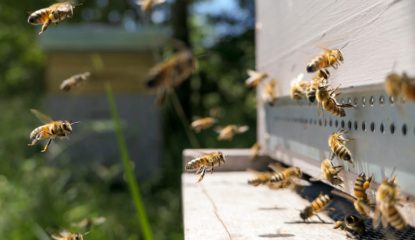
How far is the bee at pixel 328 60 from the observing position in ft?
5.26

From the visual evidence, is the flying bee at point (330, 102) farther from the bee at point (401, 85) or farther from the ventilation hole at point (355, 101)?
the bee at point (401, 85)

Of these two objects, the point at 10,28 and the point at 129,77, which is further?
the point at 10,28

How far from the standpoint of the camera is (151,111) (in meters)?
8.08

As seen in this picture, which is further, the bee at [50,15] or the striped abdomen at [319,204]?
the bee at [50,15]

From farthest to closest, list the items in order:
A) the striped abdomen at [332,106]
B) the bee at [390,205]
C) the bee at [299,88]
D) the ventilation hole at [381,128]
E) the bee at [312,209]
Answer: the bee at [299,88]
the bee at [312,209]
the striped abdomen at [332,106]
the ventilation hole at [381,128]
the bee at [390,205]

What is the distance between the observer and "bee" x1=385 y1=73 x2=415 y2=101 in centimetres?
104

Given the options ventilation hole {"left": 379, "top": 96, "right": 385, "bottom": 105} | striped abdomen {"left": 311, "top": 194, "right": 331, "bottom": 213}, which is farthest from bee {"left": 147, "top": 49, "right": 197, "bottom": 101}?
ventilation hole {"left": 379, "top": 96, "right": 385, "bottom": 105}

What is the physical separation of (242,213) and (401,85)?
0.88m

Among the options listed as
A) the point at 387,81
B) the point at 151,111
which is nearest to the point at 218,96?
the point at 151,111

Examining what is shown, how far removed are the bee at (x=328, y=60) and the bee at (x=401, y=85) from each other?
0.50 meters

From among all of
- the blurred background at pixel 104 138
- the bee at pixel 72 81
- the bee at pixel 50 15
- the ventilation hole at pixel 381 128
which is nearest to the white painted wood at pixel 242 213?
the ventilation hole at pixel 381 128

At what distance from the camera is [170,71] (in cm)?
247

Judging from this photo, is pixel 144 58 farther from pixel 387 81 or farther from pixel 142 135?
pixel 387 81

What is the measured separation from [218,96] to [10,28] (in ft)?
28.3
